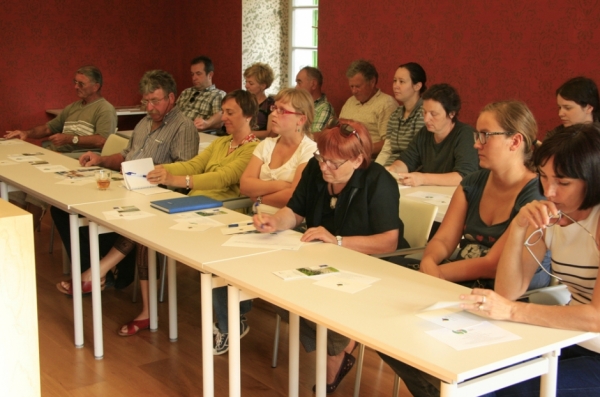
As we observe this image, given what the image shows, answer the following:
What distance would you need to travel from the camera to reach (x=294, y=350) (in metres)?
2.88

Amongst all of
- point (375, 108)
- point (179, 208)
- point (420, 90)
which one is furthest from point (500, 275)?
point (375, 108)

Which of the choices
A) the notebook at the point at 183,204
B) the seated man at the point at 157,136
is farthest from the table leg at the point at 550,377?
the seated man at the point at 157,136

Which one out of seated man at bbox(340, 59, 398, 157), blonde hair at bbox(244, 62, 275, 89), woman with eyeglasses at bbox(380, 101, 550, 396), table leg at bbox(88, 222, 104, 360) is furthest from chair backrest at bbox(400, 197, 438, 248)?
blonde hair at bbox(244, 62, 275, 89)

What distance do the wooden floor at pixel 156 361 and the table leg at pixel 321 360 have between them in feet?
1.25

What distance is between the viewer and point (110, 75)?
→ 873 centimetres

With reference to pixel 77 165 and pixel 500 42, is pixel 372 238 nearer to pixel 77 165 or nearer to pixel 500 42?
pixel 77 165

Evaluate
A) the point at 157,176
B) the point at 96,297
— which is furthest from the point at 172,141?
the point at 96,297

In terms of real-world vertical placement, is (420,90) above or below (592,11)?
below

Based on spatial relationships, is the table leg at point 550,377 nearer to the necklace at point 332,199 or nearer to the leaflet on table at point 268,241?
the leaflet on table at point 268,241

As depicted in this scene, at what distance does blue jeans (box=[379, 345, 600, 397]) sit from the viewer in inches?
82.9

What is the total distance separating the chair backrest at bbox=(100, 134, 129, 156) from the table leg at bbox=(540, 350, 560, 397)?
3.81m

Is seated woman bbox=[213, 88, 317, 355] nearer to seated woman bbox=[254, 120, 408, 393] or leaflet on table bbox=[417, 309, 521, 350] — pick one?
seated woman bbox=[254, 120, 408, 393]

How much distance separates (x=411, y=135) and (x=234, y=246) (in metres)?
2.70

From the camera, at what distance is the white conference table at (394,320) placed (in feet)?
5.87
